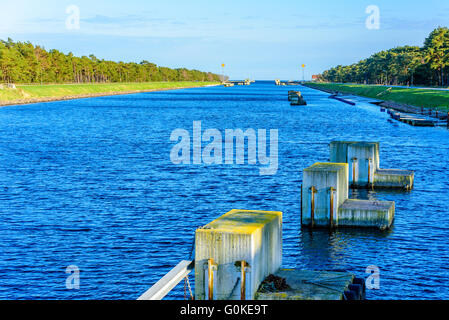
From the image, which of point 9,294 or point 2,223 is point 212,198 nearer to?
point 2,223

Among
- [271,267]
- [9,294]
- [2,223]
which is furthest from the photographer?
[2,223]

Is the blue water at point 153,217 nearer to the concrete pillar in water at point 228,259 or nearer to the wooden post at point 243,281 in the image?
the concrete pillar in water at point 228,259

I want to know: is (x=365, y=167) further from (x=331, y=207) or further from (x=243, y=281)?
(x=243, y=281)

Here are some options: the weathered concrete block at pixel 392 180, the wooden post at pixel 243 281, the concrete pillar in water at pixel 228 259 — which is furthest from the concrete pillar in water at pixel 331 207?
the wooden post at pixel 243 281

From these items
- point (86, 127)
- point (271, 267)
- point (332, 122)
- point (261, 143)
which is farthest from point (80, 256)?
point (332, 122)

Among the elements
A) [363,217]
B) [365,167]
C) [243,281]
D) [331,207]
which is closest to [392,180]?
[365,167]

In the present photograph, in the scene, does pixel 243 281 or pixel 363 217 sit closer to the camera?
pixel 243 281
